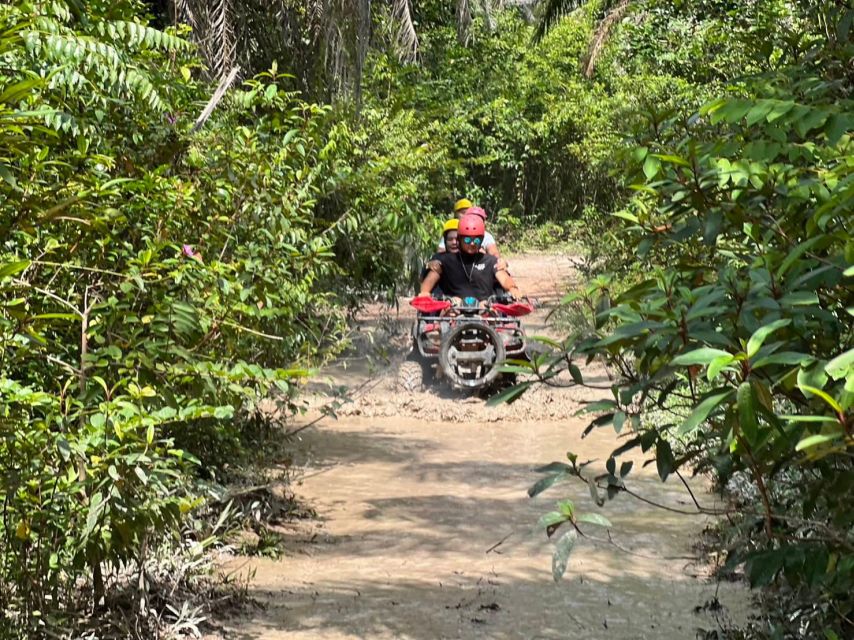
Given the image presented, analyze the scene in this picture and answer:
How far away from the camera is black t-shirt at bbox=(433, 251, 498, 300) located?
505 inches

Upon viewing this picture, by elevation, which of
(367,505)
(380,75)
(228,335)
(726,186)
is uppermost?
(380,75)

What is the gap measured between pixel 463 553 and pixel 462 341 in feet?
16.7

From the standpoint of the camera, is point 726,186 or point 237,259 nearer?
point 726,186

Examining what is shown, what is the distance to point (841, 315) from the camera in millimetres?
3439

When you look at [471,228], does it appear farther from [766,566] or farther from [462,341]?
[766,566]

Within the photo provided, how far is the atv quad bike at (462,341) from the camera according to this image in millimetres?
11914

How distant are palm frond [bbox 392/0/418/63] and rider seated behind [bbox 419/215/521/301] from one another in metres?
1.81

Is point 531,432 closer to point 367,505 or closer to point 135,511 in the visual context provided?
point 367,505

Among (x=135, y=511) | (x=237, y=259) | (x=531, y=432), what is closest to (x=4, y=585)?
(x=135, y=511)

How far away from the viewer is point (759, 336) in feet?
8.98

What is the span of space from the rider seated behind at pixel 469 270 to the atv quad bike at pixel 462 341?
0.70ft

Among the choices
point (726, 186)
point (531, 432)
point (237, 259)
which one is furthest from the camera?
point (531, 432)

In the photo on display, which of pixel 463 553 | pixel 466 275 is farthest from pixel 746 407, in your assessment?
pixel 466 275

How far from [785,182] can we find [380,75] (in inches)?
454
